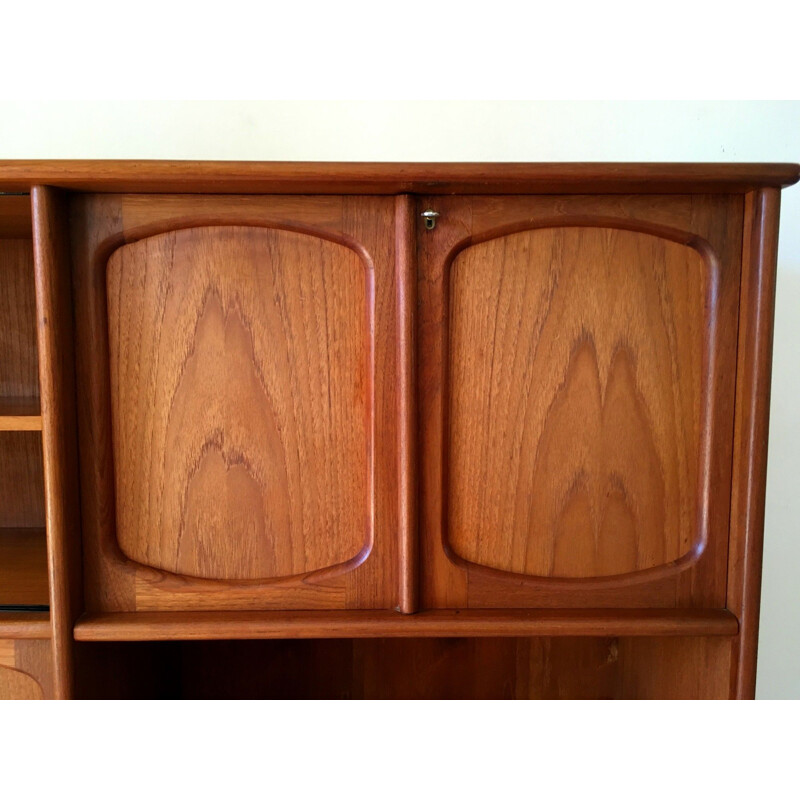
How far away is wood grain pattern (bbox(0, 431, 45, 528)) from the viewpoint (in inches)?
41.7

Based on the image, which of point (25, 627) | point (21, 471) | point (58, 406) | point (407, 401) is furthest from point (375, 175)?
point (21, 471)

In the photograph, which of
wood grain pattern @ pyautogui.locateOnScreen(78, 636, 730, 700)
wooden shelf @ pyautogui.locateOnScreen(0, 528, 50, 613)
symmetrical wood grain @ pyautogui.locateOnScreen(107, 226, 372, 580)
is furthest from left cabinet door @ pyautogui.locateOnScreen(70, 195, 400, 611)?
wood grain pattern @ pyautogui.locateOnScreen(78, 636, 730, 700)

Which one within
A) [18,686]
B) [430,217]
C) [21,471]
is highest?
[430,217]

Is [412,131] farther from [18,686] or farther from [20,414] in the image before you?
[18,686]

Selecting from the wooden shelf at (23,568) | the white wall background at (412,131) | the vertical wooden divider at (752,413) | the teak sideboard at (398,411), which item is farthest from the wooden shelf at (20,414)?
the vertical wooden divider at (752,413)

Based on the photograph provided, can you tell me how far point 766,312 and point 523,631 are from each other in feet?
1.45

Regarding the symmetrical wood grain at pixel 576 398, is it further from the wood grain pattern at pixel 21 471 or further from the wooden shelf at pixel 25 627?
the wood grain pattern at pixel 21 471

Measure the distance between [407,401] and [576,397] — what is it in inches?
7.4

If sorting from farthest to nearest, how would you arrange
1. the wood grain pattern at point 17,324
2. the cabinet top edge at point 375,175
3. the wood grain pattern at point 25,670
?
the wood grain pattern at point 17,324
the wood grain pattern at point 25,670
the cabinet top edge at point 375,175

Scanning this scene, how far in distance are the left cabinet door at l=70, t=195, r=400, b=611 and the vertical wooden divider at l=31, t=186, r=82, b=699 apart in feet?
0.04

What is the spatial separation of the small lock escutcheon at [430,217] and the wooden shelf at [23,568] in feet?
2.04

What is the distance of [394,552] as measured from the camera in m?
0.77

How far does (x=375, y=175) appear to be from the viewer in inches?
27.2

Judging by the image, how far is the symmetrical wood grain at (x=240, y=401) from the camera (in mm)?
740
